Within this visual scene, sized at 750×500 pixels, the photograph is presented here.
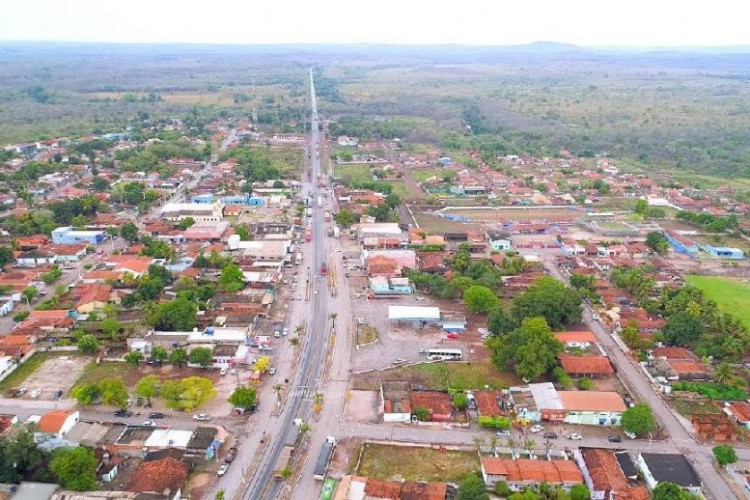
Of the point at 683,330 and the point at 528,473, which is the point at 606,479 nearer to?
the point at 528,473

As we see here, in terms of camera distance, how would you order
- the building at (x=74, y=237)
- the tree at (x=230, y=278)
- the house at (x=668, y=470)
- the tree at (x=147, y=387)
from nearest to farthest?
the house at (x=668, y=470)
the tree at (x=147, y=387)
the tree at (x=230, y=278)
the building at (x=74, y=237)

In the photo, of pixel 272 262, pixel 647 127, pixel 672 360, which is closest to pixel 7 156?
pixel 272 262

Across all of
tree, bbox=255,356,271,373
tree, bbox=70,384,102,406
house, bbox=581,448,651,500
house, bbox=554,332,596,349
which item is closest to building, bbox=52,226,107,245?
tree, bbox=70,384,102,406

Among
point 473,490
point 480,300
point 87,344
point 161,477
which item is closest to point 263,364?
point 161,477

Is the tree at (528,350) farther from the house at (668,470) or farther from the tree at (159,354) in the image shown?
the tree at (159,354)

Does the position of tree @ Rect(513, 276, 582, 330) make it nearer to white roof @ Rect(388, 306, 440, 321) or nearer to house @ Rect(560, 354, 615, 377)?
house @ Rect(560, 354, 615, 377)

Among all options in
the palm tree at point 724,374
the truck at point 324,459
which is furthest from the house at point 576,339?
the truck at point 324,459

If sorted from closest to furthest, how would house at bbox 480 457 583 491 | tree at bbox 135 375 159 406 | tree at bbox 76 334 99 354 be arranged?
house at bbox 480 457 583 491
tree at bbox 135 375 159 406
tree at bbox 76 334 99 354

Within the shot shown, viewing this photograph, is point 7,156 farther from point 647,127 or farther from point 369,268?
point 647,127
